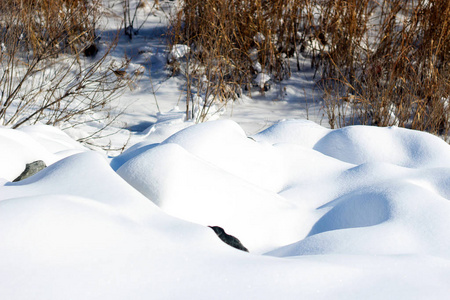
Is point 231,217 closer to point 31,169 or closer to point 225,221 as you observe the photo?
point 225,221

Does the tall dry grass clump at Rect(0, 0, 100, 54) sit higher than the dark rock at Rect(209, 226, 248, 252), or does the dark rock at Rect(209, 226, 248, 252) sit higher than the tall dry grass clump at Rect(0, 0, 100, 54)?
the tall dry grass clump at Rect(0, 0, 100, 54)

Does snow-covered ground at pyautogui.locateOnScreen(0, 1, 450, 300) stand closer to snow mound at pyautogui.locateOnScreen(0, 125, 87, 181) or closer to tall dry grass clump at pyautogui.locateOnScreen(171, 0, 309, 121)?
snow mound at pyautogui.locateOnScreen(0, 125, 87, 181)

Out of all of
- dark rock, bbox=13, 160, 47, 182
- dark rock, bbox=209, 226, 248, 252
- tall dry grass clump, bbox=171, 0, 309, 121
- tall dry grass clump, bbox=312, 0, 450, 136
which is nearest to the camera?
dark rock, bbox=209, 226, 248, 252

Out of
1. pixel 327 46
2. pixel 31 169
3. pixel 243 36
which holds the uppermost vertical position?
pixel 31 169

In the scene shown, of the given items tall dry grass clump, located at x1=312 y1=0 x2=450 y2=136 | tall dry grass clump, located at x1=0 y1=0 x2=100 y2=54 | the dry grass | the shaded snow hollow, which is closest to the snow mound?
the shaded snow hollow

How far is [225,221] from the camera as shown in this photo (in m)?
1.52

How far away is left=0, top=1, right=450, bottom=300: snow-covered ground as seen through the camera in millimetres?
976

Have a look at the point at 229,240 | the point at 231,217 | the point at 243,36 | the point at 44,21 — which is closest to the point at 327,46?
the point at 243,36

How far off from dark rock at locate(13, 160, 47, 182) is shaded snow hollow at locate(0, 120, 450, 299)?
33 millimetres

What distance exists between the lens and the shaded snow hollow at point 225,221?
973 mm

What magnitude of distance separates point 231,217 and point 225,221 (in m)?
0.03

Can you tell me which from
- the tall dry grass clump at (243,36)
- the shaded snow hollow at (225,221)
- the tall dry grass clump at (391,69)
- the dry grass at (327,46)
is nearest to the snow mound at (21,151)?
the shaded snow hollow at (225,221)

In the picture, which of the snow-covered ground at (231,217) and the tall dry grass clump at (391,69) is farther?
the tall dry grass clump at (391,69)

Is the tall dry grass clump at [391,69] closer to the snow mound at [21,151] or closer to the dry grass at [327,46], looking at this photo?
the dry grass at [327,46]
